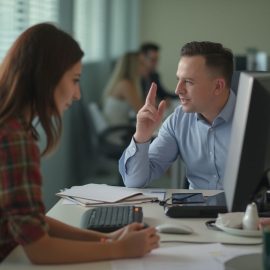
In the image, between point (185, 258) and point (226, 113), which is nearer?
point (185, 258)

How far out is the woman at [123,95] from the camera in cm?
504

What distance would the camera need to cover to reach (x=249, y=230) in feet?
4.85

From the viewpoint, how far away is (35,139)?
4.17ft

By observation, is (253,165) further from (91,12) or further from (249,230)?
(91,12)

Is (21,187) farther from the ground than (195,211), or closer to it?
farther from the ground

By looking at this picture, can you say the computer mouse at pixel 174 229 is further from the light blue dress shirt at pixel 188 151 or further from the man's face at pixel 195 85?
the man's face at pixel 195 85

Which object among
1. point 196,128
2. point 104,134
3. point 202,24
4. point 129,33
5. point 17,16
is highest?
point 17,16

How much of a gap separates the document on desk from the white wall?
628 cm

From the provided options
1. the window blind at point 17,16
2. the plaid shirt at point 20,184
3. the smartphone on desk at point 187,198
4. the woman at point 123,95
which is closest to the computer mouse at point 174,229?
the smartphone on desk at point 187,198

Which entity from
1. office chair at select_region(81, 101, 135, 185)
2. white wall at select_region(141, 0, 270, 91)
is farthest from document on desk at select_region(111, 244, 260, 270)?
white wall at select_region(141, 0, 270, 91)

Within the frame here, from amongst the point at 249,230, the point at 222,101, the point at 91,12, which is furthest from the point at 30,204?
the point at 91,12

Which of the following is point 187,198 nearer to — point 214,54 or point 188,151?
point 188,151

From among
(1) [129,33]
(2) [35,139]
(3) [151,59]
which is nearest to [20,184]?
(2) [35,139]

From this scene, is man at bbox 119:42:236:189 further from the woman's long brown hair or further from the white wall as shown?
the white wall
